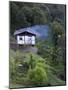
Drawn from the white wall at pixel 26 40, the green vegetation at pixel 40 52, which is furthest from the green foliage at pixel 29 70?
the white wall at pixel 26 40

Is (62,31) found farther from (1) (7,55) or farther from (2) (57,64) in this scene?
(1) (7,55)

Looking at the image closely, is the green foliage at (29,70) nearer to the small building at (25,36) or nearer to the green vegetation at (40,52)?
the green vegetation at (40,52)

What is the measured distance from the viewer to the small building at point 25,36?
2.46 metres

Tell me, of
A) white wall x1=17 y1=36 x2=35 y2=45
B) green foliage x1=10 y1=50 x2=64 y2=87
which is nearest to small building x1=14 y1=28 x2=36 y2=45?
white wall x1=17 y1=36 x2=35 y2=45

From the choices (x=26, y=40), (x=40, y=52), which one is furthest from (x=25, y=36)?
(x=40, y=52)

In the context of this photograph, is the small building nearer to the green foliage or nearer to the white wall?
the white wall

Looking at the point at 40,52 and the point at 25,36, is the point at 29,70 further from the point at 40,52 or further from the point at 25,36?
the point at 25,36

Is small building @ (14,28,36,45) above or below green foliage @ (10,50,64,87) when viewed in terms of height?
above

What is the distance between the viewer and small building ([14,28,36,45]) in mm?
2455

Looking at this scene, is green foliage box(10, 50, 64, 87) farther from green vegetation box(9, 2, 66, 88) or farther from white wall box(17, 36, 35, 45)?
white wall box(17, 36, 35, 45)

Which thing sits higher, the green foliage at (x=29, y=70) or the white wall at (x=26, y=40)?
the white wall at (x=26, y=40)

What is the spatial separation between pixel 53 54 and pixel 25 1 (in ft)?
2.12

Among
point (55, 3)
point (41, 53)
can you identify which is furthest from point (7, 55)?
point (55, 3)

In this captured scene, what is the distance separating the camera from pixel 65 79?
259cm
